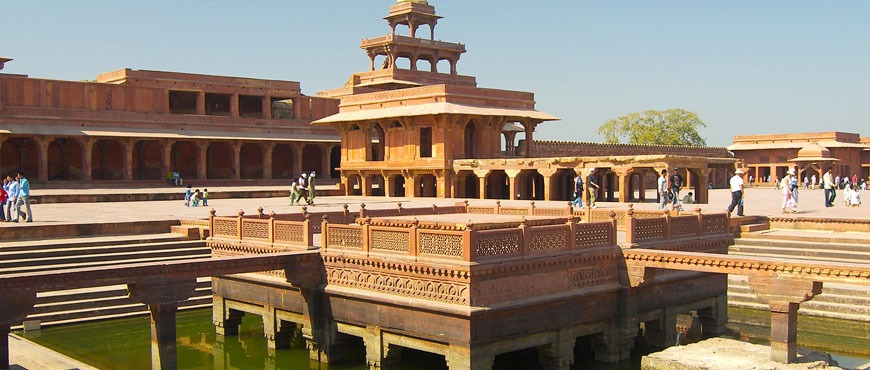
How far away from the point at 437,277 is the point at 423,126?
2269 cm

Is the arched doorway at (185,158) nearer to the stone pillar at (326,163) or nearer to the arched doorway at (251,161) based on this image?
the arched doorway at (251,161)

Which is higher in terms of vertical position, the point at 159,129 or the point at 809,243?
the point at 159,129

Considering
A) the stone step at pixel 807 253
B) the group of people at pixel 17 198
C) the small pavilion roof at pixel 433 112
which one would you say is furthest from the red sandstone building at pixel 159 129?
the stone step at pixel 807 253

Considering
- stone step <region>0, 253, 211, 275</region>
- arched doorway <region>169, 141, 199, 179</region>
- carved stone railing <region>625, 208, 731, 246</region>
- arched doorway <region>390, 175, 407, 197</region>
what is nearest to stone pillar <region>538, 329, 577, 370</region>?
carved stone railing <region>625, 208, 731, 246</region>

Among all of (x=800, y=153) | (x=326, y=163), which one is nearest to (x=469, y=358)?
(x=326, y=163)

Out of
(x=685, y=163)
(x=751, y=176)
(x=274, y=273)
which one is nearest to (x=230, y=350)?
(x=274, y=273)

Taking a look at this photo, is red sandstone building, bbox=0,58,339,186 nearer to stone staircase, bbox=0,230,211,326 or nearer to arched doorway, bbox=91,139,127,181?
arched doorway, bbox=91,139,127,181

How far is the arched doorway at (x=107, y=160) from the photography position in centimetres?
4028

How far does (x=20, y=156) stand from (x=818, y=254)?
105 feet

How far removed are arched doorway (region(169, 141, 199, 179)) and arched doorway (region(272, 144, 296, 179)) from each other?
14.0 ft

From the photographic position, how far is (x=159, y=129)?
130 ft

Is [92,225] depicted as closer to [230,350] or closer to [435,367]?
[230,350]

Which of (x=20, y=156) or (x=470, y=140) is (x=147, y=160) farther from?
(x=470, y=140)

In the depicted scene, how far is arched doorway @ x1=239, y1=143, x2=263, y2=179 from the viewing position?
149 ft
